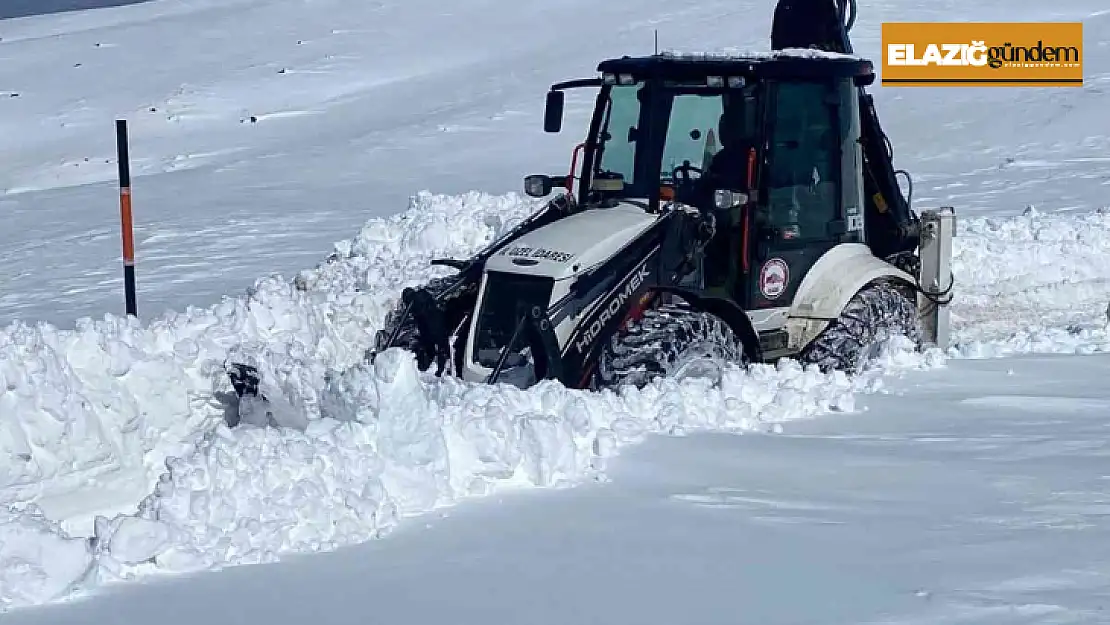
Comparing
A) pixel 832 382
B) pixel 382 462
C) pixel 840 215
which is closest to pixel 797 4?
pixel 840 215

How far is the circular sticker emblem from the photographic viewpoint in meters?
7.07

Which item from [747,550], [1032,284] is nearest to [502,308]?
[747,550]

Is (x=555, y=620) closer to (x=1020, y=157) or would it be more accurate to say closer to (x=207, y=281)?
(x=207, y=281)

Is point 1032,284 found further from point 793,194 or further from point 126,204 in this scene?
point 126,204

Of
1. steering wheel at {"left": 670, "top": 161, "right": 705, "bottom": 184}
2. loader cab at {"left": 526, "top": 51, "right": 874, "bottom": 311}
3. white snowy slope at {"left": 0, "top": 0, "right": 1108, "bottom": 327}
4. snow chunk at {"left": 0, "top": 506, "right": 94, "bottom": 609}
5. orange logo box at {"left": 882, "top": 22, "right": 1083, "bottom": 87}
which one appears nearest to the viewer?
snow chunk at {"left": 0, "top": 506, "right": 94, "bottom": 609}

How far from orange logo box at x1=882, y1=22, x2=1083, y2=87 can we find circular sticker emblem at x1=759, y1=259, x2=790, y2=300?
14397 millimetres

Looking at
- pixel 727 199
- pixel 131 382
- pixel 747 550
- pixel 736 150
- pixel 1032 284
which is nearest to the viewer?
pixel 747 550

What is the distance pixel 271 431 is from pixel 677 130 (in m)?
2.97

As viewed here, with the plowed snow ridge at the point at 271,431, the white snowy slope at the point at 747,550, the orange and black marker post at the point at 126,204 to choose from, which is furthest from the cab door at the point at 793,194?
the orange and black marker post at the point at 126,204

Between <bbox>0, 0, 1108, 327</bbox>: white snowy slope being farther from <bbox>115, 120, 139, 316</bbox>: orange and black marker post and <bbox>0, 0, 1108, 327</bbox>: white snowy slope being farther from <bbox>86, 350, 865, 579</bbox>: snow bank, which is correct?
<bbox>86, 350, 865, 579</bbox>: snow bank

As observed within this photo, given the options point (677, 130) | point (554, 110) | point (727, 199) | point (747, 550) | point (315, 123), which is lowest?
point (747, 550)

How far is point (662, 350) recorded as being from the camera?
621 centimetres

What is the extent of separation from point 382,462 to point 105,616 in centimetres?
120

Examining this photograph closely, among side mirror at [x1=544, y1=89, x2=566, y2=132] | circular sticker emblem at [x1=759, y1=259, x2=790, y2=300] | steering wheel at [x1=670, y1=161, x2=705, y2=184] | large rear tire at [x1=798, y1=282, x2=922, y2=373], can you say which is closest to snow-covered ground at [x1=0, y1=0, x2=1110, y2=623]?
large rear tire at [x1=798, y1=282, x2=922, y2=373]
